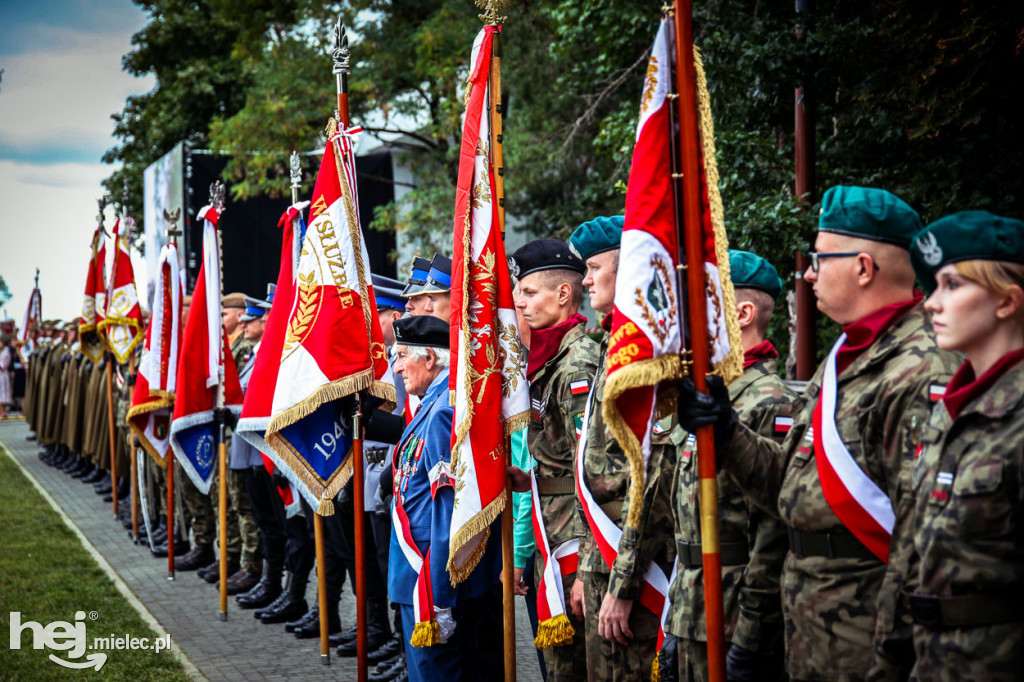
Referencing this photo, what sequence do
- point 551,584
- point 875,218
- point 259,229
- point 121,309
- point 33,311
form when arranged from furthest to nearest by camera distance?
1. point 33,311
2. point 259,229
3. point 121,309
4. point 551,584
5. point 875,218

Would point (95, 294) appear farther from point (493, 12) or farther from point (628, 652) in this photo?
point (628, 652)

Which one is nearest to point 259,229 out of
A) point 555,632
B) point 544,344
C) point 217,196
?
point 217,196

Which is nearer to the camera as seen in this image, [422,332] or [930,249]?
[930,249]

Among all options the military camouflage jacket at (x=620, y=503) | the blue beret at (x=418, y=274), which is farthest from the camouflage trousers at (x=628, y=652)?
the blue beret at (x=418, y=274)

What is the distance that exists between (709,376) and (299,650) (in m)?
4.51

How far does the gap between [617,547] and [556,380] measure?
3.13 feet

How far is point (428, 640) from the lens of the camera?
409 centimetres

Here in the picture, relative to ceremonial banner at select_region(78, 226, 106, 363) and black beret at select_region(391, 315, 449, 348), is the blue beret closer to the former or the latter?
black beret at select_region(391, 315, 449, 348)

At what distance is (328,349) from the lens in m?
5.45

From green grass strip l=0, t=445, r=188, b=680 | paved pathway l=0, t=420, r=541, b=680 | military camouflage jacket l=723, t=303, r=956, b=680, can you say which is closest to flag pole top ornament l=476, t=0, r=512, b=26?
military camouflage jacket l=723, t=303, r=956, b=680

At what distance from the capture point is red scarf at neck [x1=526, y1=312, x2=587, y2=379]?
15.1 ft

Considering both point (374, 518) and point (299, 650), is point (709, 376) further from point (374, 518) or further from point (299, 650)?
point (299, 650)

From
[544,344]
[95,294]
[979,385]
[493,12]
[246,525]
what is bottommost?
[246,525]

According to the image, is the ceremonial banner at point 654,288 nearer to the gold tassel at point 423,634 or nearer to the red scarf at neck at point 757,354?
the red scarf at neck at point 757,354
